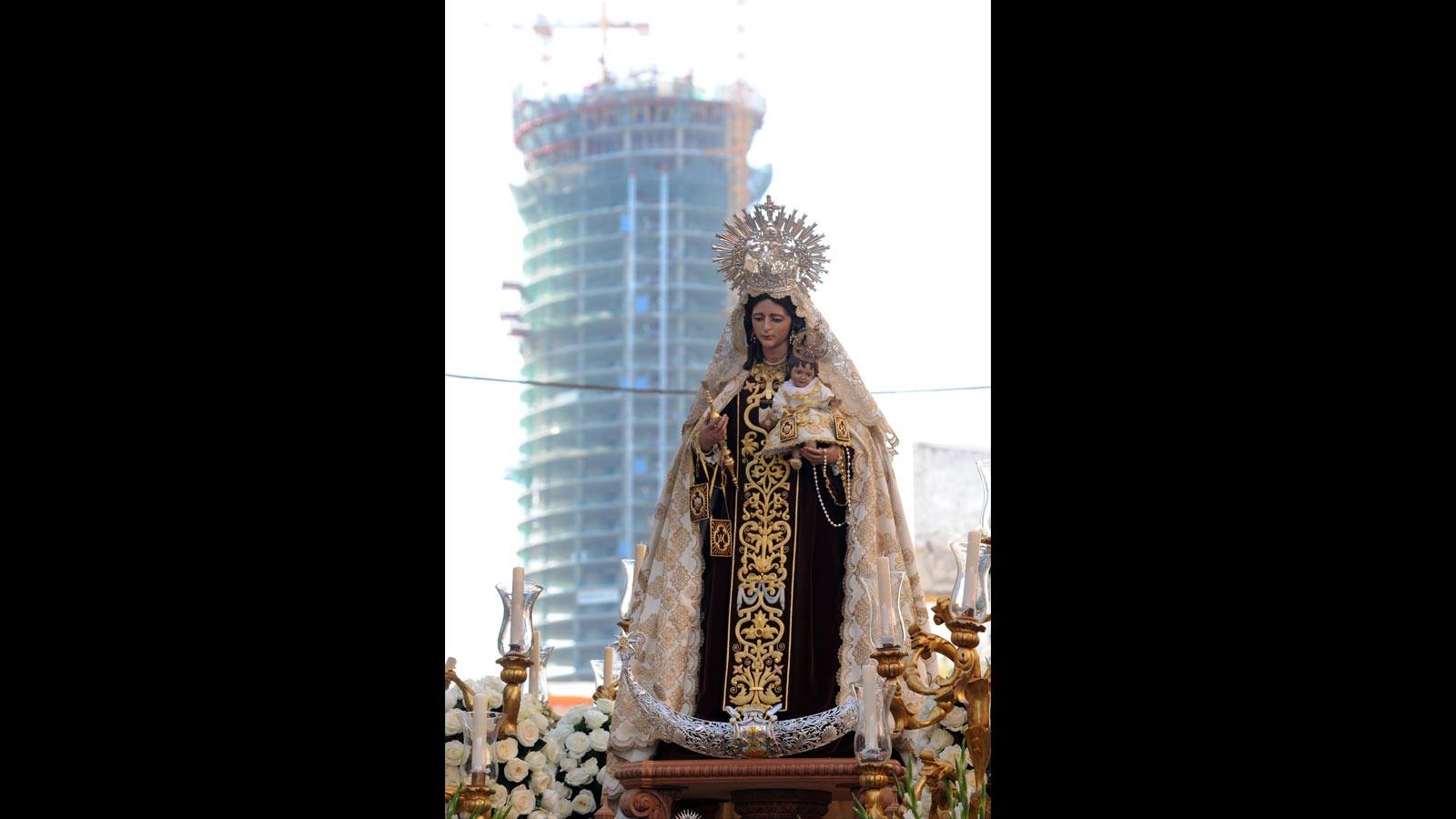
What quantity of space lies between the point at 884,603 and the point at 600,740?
160 centimetres

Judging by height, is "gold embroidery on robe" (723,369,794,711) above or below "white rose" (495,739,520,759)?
above

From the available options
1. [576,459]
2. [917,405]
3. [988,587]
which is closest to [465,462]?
[917,405]

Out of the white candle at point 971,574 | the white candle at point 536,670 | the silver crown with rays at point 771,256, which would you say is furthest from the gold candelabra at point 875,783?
the silver crown with rays at point 771,256

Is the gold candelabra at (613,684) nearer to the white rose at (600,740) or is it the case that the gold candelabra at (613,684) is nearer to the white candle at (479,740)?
the white rose at (600,740)

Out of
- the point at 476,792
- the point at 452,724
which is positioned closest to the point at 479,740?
the point at 476,792

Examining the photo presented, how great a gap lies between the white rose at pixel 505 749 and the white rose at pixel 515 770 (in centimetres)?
3

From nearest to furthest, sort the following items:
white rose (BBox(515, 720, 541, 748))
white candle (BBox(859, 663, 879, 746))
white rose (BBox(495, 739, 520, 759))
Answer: white candle (BBox(859, 663, 879, 746))
white rose (BBox(495, 739, 520, 759))
white rose (BBox(515, 720, 541, 748))

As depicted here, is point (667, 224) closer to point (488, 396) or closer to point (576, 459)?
point (576, 459)

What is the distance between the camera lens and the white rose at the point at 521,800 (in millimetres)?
5922

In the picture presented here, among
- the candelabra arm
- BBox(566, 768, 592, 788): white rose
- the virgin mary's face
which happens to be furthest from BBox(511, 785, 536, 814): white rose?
the virgin mary's face

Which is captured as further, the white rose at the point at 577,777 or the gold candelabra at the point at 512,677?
the white rose at the point at 577,777

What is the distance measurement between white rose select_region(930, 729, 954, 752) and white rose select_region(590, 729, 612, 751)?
1131 mm

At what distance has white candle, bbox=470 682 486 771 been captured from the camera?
15.1ft

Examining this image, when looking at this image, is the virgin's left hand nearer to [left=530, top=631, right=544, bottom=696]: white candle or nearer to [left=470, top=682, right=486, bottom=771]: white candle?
[left=530, top=631, right=544, bottom=696]: white candle
